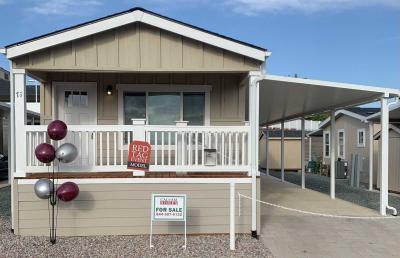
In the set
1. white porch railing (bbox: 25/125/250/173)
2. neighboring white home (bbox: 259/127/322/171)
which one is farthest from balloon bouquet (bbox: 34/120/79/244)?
neighboring white home (bbox: 259/127/322/171)

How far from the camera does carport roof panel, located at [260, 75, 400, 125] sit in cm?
840

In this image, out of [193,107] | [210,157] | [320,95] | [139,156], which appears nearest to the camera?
[139,156]

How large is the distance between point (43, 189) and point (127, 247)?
160 centimetres

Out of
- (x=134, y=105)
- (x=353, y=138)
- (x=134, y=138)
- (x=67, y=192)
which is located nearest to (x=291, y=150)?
(x=353, y=138)

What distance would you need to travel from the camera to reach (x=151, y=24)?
24.6ft

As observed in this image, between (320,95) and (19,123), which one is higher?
(320,95)

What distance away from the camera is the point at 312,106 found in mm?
12398

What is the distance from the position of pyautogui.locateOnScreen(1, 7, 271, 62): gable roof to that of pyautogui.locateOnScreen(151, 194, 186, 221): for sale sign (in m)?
2.70

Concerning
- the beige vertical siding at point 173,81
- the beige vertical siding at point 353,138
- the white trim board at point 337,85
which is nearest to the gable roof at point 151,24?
the white trim board at point 337,85

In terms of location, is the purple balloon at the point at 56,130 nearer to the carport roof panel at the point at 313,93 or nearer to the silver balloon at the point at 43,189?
the silver balloon at the point at 43,189

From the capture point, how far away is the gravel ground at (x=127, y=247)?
638 centimetres

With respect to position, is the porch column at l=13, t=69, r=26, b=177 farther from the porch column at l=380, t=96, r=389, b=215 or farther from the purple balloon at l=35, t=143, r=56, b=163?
the porch column at l=380, t=96, r=389, b=215

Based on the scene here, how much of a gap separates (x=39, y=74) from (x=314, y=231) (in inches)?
241

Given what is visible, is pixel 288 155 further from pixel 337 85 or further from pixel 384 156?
pixel 337 85
